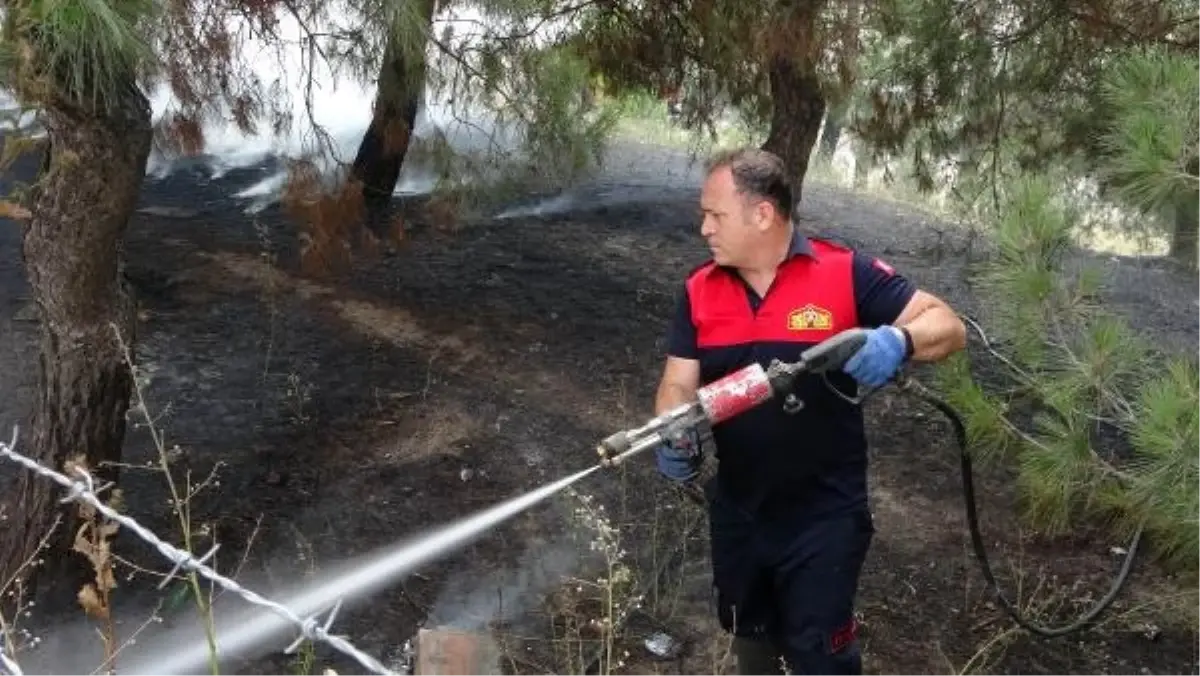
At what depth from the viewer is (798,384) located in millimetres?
2547

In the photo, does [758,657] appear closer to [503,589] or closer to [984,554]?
[984,554]

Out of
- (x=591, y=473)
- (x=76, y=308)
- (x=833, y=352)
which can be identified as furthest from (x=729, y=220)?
(x=76, y=308)

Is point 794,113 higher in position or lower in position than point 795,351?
higher

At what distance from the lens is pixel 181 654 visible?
3.68m

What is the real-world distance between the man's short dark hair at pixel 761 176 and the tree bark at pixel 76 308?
6.14ft

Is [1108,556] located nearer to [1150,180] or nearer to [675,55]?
[1150,180]

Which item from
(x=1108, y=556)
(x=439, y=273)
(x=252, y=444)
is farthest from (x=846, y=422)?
(x=439, y=273)

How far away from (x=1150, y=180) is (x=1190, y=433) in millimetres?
616

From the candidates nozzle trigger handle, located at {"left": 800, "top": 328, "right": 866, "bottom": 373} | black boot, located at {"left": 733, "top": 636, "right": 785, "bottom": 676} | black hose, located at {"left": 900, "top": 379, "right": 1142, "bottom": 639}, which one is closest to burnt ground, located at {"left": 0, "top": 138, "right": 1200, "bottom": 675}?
black hose, located at {"left": 900, "top": 379, "right": 1142, "bottom": 639}

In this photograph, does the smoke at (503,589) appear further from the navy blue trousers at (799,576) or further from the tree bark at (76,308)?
the navy blue trousers at (799,576)

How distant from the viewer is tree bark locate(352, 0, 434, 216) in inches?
174

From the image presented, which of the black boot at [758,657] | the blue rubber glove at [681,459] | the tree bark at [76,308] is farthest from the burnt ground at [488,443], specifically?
the blue rubber glove at [681,459]

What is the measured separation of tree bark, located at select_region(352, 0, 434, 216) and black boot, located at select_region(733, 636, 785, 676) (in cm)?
228

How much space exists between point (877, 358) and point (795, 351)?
20 centimetres
